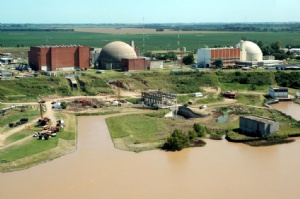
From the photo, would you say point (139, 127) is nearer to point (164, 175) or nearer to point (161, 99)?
point (161, 99)

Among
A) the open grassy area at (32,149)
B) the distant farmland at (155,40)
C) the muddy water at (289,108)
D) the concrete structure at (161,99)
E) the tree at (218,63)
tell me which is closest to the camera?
the open grassy area at (32,149)

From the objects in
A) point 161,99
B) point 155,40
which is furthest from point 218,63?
point 155,40

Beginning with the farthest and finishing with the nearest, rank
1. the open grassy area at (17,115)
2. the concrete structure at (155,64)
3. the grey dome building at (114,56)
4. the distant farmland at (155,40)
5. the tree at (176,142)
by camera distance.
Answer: the distant farmland at (155,40)
the concrete structure at (155,64)
the grey dome building at (114,56)
the open grassy area at (17,115)
the tree at (176,142)

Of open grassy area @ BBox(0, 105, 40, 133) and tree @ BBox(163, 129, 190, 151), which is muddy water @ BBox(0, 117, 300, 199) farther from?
open grassy area @ BBox(0, 105, 40, 133)

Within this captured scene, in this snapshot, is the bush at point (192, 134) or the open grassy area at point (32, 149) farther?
the bush at point (192, 134)

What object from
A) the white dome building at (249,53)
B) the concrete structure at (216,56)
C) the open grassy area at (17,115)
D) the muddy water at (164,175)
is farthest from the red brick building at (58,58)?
the muddy water at (164,175)

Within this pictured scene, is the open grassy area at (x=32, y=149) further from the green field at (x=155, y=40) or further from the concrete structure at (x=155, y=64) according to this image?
the green field at (x=155, y=40)

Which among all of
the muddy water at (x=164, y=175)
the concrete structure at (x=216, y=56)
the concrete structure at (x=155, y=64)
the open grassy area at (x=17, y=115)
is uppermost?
the concrete structure at (x=216, y=56)

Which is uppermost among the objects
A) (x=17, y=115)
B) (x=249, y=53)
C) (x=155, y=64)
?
(x=249, y=53)
